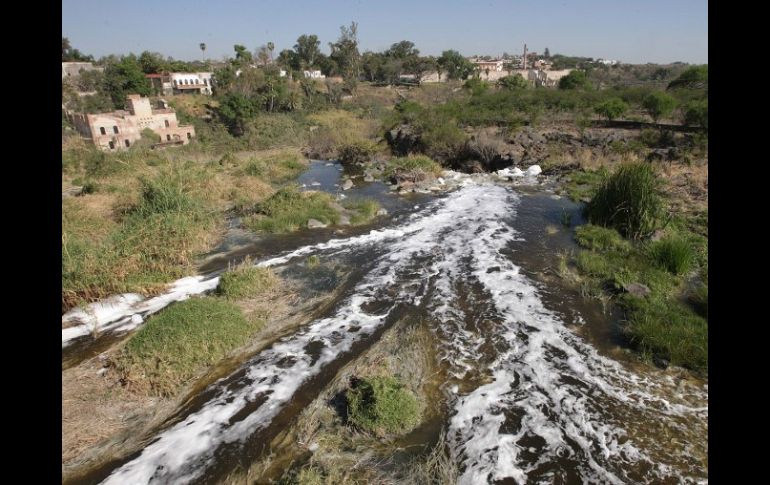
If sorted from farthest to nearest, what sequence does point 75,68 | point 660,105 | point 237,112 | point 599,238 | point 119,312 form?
point 75,68 → point 237,112 → point 660,105 → point 599,238 → point 119,312

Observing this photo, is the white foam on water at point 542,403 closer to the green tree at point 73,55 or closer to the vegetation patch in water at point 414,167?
the vegetation patch in water at point 414,167

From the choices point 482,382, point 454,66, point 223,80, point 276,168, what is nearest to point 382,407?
point 482,382

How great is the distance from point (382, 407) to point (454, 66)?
66000 mm

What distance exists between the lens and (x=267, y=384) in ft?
20.6

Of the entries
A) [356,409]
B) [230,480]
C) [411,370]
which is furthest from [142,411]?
[411,370]

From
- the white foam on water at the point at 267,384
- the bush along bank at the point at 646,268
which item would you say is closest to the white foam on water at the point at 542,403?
the bush along bank at the point at 646,268

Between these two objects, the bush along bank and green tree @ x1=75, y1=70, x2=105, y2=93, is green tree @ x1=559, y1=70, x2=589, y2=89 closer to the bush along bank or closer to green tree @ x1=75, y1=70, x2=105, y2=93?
the bush along bank

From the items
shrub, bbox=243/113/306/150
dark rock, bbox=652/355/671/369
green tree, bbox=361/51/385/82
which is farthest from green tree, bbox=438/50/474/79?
dark rock, bbox=652/355/671/369

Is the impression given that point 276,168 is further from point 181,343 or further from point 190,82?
point 190,82

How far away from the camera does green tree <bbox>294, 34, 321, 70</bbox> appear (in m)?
68.9

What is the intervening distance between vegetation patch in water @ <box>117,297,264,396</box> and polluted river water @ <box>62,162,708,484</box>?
579mm
